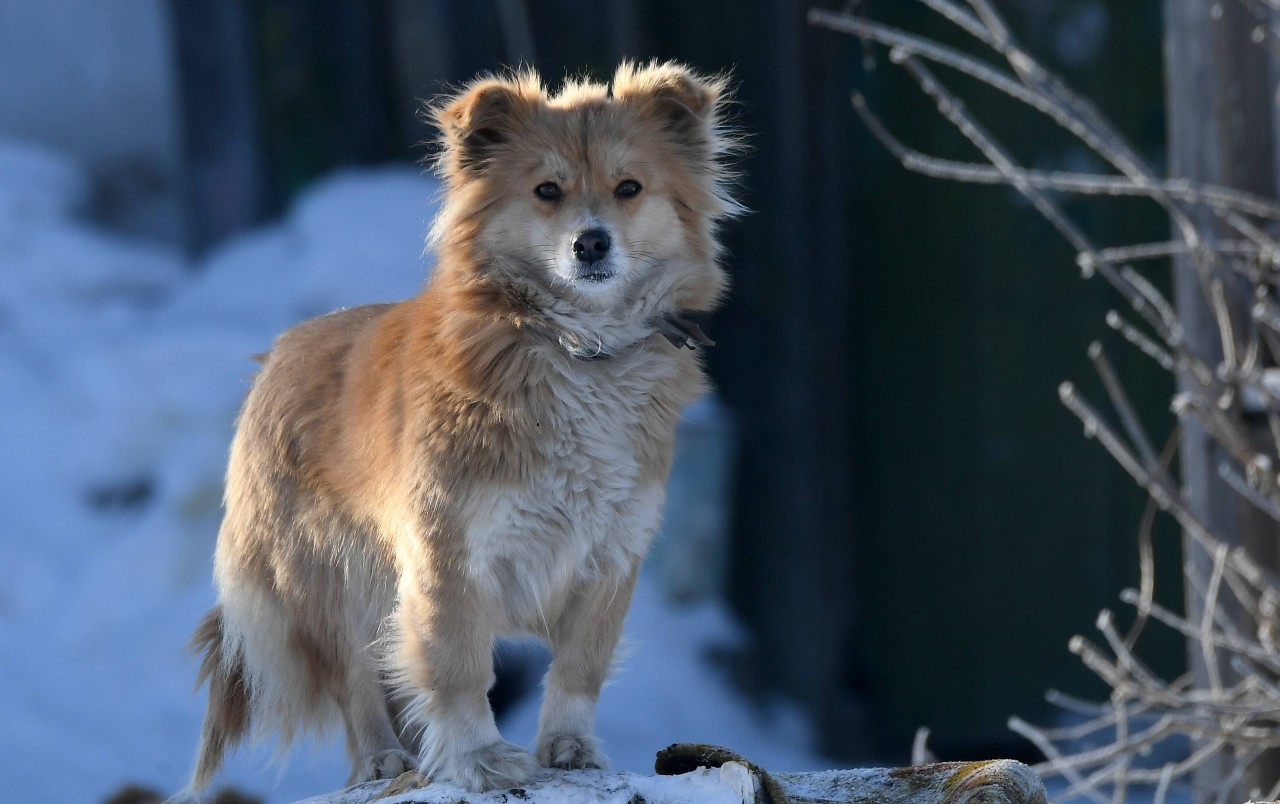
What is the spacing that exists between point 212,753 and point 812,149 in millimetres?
4448

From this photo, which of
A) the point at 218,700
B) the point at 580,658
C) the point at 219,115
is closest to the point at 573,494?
the point at 580,658

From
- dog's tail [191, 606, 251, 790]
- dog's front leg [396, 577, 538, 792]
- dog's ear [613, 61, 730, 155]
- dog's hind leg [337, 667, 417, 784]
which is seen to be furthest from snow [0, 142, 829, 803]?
dog's front leg [396, 577, 538, 792]

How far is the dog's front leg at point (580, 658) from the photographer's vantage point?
3.10 m

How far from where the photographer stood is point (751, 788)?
2.77 metres

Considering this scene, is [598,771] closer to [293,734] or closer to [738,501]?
[293,734]

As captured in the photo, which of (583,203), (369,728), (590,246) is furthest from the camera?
(369,728)

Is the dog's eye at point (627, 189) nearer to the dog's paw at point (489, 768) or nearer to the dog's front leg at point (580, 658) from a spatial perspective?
the dog's front leg at point (580, 658)

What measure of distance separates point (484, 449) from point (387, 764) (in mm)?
892

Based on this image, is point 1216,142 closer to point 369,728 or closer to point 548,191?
point 548,191

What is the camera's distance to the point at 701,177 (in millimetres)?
3373

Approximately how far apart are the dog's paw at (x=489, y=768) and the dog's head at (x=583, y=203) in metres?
0.84

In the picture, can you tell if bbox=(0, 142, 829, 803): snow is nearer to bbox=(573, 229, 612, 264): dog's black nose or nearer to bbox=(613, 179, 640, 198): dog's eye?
bbox=(613, 179, 640, 198): dog's eye

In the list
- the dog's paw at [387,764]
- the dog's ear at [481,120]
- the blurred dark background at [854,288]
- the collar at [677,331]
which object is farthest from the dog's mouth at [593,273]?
the blurred dark background at [854,288]

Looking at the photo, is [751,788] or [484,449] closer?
[751,788]
